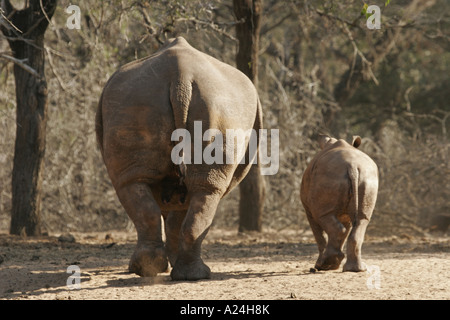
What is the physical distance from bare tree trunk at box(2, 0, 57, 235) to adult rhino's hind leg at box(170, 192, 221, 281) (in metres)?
4.72

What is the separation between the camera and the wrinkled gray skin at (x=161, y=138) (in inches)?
211

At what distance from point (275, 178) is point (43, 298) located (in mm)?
7958

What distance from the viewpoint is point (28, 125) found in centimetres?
966

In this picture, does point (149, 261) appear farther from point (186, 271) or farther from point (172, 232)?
point (172, 232)

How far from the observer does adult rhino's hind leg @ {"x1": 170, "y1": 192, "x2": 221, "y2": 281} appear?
5.51m

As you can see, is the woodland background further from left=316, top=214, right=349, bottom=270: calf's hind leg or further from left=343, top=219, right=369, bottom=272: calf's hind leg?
left=343, top=219, right=369, bottom=272: calf's hind leg

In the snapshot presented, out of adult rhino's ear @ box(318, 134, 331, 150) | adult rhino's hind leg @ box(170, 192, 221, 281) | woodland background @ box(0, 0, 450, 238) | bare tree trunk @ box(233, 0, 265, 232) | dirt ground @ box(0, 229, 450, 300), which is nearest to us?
dirt ground @ box(0, 229, 450, 300)

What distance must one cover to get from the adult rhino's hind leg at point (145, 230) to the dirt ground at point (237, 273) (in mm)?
163

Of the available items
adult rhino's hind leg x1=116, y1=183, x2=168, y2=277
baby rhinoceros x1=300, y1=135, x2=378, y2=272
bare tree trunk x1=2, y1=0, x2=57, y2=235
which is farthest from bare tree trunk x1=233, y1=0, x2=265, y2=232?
adult rhino's hind leg x1=116, y1=183, x2=168, y2=277

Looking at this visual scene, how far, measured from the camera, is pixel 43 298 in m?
4.96

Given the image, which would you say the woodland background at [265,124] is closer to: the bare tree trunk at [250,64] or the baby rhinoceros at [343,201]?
the bare tree trunk at [250,64]

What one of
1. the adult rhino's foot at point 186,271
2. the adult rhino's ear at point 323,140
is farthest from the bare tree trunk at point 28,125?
the adult rhino's foot at point 186,271
